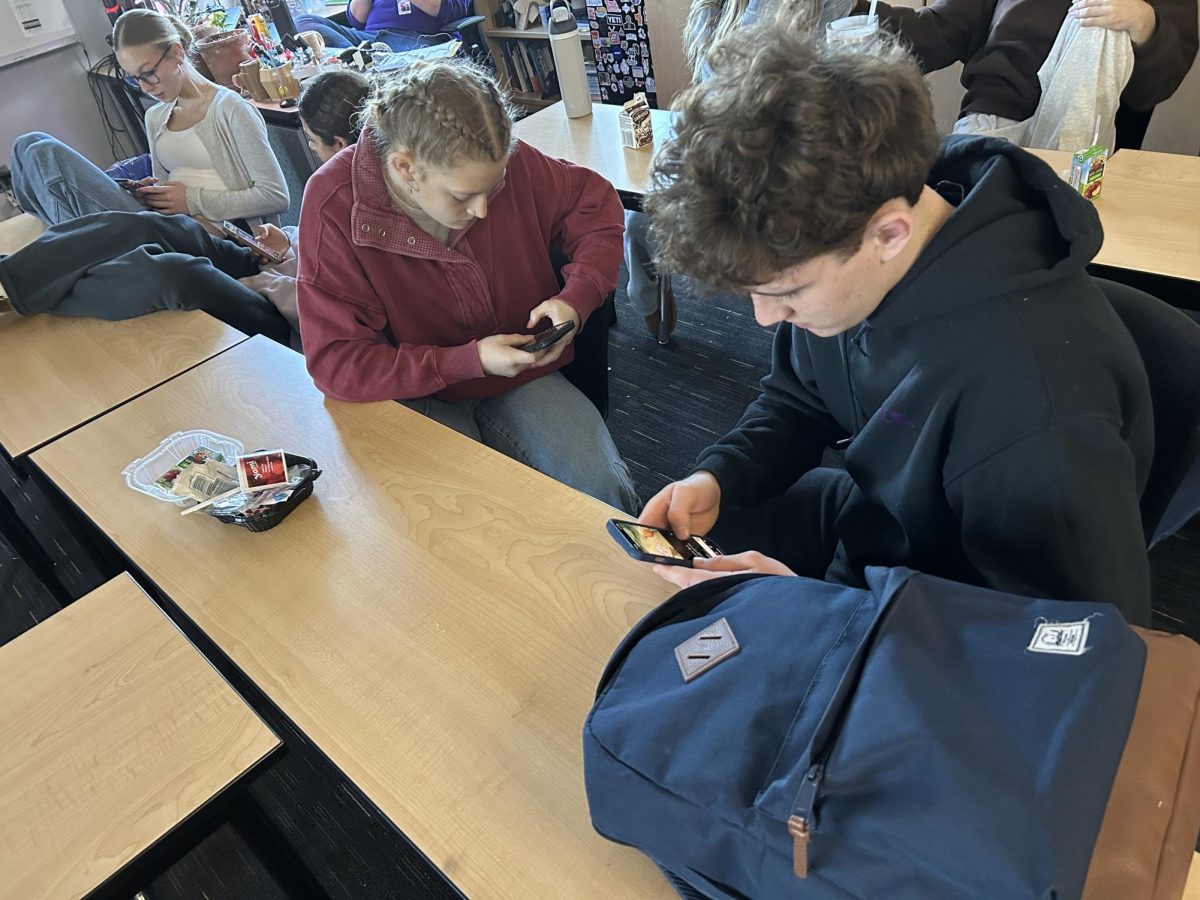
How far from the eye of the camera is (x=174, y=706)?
3.40 ft

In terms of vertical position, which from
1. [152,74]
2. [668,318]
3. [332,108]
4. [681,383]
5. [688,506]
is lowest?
[681,383]

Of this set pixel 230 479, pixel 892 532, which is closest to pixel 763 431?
pixel 892 532

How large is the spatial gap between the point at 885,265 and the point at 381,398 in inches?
36.7

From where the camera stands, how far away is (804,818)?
59 centimetres

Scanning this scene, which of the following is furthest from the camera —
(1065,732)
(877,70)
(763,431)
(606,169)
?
(606,169)

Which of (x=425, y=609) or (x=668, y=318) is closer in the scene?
(x=425, y=609)

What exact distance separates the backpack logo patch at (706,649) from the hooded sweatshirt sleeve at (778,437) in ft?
1.47

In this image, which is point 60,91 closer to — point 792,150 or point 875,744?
point 792,150

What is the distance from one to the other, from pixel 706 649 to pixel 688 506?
42 cm

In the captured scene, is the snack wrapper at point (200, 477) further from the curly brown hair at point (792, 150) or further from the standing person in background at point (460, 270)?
the curly brown hair at point (792, 150)

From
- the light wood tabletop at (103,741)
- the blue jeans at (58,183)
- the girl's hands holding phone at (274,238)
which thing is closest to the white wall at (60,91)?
the blue jeans at (58,183)

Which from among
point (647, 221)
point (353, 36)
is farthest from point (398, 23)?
point (647, 221)

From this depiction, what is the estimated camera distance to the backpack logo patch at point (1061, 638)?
0.60 m

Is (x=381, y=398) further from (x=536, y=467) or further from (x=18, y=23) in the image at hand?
(x=18, y=23)
